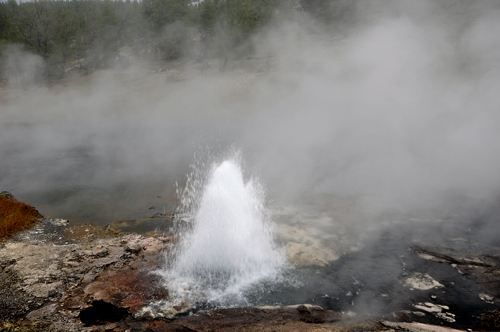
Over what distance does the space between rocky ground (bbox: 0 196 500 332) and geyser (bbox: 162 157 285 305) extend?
255mm

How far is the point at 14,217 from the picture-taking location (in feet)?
16.6

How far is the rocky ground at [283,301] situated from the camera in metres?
2.91

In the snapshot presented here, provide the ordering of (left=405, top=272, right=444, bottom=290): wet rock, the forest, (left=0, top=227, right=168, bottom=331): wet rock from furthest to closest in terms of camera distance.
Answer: the forest, (left=405, top=272, right=444, bottom=290): wet rock, (left=0, top=227, right=168, bottom=331): wet rock

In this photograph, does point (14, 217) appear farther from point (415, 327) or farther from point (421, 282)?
point (421, 282)

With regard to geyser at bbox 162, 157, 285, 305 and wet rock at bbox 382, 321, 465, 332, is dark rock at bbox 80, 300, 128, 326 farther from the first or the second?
wet rock at bbox 382, 321, 465, 332

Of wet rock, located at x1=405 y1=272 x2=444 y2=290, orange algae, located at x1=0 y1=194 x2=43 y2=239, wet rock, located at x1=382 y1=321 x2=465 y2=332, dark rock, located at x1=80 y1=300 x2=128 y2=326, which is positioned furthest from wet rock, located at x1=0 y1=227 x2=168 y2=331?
wet rock, located at x1=405 y1=272 x2=444 y2=290

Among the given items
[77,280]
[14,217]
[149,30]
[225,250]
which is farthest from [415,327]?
[149,30]

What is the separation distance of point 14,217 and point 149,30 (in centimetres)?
1932

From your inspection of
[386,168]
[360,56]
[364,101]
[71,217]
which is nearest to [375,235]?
[386,168]

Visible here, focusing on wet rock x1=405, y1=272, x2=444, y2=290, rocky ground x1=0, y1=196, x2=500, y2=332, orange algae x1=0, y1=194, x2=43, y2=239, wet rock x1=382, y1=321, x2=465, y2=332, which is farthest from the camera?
orange algae x1=0, y1=194, x2=43, y2=239

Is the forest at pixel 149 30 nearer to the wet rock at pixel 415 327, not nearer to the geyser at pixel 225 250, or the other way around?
the geyser at pixel 225 250

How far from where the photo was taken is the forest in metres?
17.8

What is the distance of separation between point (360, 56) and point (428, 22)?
9.09ft

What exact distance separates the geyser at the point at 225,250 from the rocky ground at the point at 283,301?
0.25 meters
